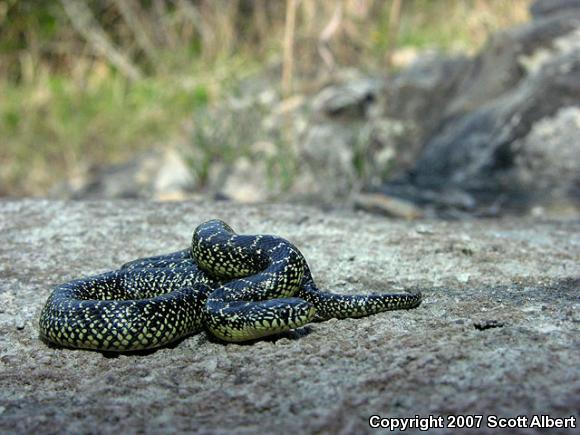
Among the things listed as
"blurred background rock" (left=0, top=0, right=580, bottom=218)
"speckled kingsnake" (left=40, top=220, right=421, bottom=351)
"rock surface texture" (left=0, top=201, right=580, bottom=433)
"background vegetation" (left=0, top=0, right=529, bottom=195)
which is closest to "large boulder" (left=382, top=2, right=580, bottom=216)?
"blurred background rock" (left=0, top=0, right=580, bottom=218)

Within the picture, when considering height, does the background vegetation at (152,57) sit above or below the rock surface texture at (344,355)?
above

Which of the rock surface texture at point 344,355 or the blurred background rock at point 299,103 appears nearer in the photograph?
the rock surface texture at point 344,355

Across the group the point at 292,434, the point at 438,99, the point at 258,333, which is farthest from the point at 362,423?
the point at 438,99

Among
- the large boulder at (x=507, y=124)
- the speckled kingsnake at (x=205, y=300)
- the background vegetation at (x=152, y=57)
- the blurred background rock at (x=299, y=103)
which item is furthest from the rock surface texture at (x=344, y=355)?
the background vegetation at (x=152, y=57)

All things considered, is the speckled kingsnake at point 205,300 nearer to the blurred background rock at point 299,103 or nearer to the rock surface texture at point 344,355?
the rock surface texture at point 344,355

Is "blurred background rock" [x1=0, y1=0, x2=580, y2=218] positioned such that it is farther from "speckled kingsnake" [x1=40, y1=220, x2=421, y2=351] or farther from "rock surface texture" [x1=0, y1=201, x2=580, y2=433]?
"speckled kingsnake" [x1=40, y1=220, x2=421, y2=351]

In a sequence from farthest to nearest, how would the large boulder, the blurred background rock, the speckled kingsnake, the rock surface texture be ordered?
the blurred background rock, the large boulder, the speckled kingsnake, the rock surface texture
